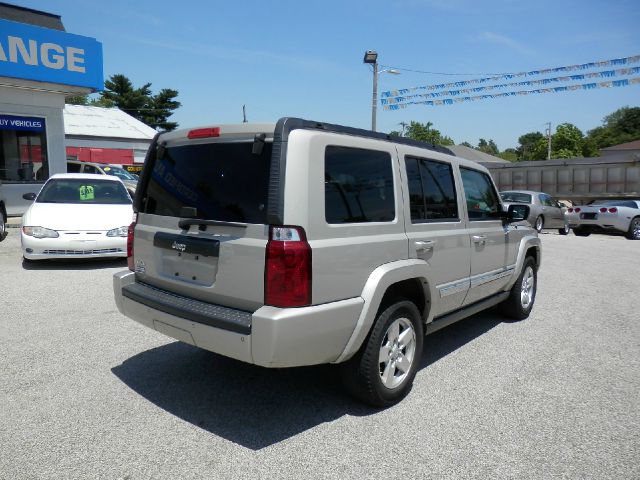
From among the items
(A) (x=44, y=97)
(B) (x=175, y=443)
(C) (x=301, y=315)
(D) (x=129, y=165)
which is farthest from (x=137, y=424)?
(D) (x=129, y=165)

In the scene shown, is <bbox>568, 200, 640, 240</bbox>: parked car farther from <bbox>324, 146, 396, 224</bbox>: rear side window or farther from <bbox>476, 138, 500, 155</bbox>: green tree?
<bbox>476, 138, 500, 155</bbox>: green tree

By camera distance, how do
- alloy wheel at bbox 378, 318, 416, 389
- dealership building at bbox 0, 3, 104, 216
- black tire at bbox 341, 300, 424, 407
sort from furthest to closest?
dealership building at bbox 0, 3, 104, 216 → alloy wheel at bbox 378, 318, 416, 389 → black tire at bbox 341, 300, 424, 407

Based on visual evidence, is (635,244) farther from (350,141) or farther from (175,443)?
(175,443)

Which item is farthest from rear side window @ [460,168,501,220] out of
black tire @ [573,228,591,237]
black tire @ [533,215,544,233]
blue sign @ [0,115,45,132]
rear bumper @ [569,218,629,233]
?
blue sign @ [0,115,45,132]

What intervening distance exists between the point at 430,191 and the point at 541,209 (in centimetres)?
1482

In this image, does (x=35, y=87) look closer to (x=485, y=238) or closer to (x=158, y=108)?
(x=485, y=238)

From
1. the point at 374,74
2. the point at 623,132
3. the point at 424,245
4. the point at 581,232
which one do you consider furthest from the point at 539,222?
the point at 623,132

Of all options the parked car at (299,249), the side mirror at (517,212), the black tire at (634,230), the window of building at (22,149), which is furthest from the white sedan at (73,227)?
the black tire at (634,230)

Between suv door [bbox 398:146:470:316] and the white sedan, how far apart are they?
5689mm

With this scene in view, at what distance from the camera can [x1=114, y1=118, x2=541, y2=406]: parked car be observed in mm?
2840

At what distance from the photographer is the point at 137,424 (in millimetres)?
3164

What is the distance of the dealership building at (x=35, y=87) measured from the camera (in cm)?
1380

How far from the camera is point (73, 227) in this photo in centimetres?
795

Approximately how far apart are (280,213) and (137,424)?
169 centimetres
